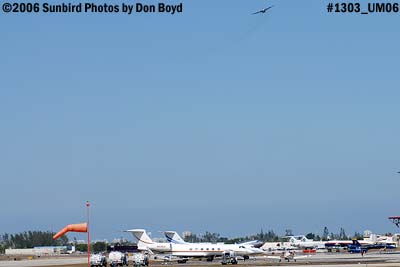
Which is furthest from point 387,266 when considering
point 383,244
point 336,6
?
point 383,244

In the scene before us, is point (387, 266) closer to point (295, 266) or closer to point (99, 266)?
point (295, 266)

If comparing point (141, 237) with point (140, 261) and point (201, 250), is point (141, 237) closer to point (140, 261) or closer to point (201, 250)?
point (201, 250)

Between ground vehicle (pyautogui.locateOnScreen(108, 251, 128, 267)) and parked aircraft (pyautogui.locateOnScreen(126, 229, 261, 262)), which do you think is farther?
parked aircraft (pyautogui.locateOnScreen(126, 229, 261, 262))

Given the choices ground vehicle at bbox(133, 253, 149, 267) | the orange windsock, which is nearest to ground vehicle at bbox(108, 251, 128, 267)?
ground vehicle at bbox(133, 253, 149, 267)

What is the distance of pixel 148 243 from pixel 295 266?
6014cm

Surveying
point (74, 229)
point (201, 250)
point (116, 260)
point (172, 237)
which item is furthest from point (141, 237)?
point (74, 229)

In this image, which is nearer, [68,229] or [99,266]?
[68,229]

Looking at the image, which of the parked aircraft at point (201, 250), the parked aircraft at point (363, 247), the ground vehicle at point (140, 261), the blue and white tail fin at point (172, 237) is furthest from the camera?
the parked aircraft at point (363, 247)

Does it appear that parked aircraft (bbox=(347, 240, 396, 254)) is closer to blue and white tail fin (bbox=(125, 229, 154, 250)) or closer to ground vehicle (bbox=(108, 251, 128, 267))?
blue and white tail fin (bbox=(125, 229, 154, 250))

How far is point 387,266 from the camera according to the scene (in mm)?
87438

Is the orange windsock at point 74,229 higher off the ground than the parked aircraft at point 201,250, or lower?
higher

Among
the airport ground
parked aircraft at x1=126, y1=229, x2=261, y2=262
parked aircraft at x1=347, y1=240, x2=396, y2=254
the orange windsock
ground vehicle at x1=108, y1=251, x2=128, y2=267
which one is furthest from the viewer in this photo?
parked aircraft at x1=347, y1=240, x2=396, y2=254

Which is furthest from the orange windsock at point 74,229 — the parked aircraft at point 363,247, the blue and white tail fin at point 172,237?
the parked aircraft at point 363,247

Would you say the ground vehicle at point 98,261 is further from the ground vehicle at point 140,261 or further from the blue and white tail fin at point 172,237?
Answer: the blue and white tail fin at point 172,237
